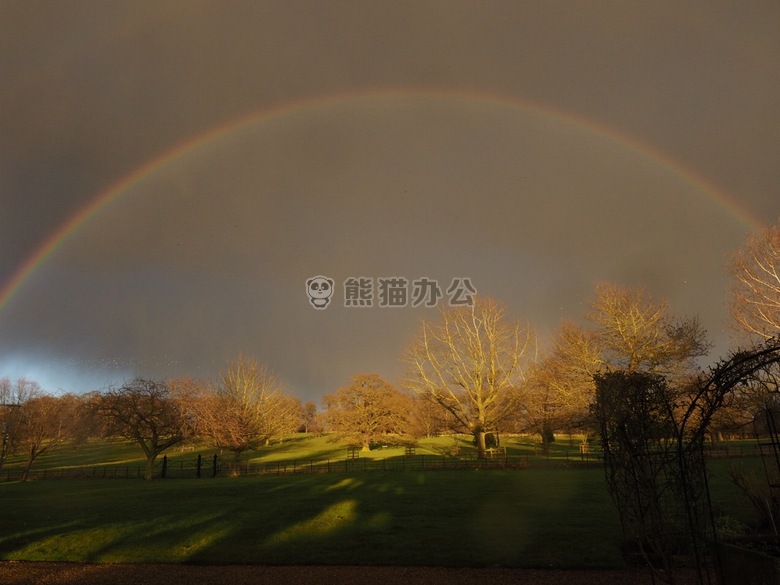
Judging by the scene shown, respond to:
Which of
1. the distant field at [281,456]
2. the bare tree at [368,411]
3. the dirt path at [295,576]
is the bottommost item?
the distant field at [281,456]

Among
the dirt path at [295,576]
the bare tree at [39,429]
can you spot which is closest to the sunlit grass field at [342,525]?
the dirt path at [295,576]

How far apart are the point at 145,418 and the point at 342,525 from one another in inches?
1177

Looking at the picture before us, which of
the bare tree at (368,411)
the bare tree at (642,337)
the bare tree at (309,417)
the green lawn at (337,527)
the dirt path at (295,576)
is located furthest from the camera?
the bare tree at (309,417)

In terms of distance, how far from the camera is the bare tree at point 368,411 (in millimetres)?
60594

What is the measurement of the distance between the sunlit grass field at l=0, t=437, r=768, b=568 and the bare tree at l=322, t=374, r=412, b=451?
35.7 meters

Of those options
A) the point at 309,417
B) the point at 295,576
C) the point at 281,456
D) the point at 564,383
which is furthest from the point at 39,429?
the point at 309,417

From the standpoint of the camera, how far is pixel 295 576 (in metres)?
11.4

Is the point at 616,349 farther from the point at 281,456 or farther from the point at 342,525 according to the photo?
the point at 281,456

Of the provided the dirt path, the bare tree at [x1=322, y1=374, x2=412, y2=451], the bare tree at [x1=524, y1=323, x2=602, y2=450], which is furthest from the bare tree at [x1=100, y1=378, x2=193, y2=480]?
the bare tree at [x1=524, y1=323, x2=602, y2=450]

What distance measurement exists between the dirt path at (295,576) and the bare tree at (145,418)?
94.6 ft

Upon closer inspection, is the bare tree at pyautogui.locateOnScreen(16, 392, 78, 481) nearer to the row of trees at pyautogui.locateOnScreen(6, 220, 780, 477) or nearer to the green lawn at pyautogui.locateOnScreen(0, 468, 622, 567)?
the row of trees at pyautogui.locateOnScreen(6, 220, 780, 477)

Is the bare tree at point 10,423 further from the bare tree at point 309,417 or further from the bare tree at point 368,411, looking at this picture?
the bare tree at point 309,417

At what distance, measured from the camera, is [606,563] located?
11.5 metres

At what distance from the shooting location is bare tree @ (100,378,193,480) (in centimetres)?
3912
